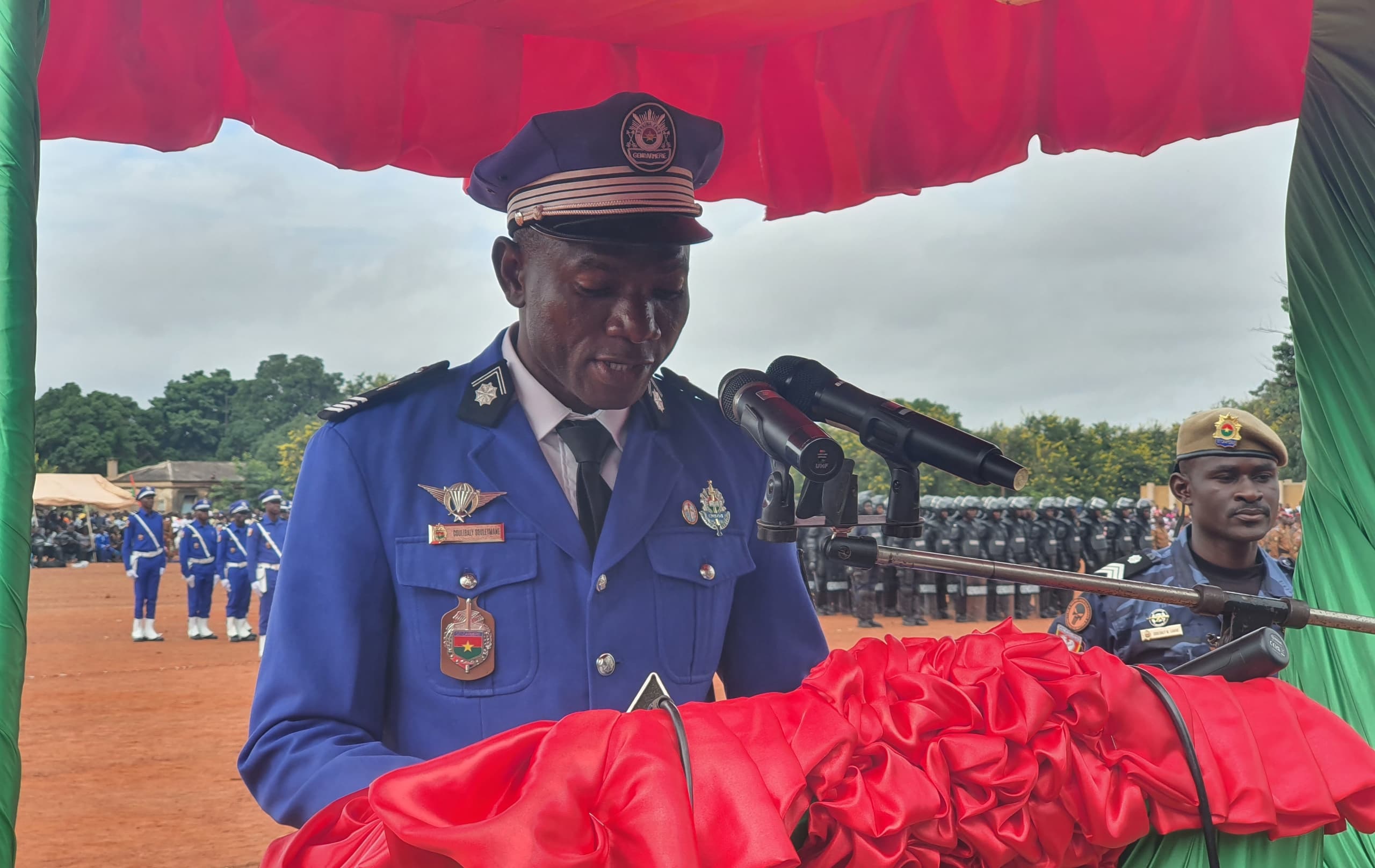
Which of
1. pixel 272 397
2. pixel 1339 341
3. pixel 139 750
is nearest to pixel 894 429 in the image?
pixel 1339 341

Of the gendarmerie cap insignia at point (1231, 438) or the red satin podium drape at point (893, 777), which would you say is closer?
the red satin podium drape at point (893, 777)

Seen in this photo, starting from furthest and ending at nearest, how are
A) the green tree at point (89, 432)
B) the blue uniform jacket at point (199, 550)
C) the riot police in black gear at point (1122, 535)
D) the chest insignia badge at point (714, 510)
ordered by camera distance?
the green tree at point (89, 432)
the riot police in black gear at point (1122, 535)
the blue uniform jacket at point (199, 550)
the chest insignia badge at point (714, 510)

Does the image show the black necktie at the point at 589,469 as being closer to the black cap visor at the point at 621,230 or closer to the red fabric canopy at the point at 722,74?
the black cap visor at the point at 621,230

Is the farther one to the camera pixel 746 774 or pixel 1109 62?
pixel 1109 62

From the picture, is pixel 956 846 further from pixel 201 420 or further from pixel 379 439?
pixel 201 420

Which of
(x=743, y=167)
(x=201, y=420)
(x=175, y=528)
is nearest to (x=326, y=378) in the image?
(x=201, y=420)

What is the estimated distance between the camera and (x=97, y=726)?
31.4ft

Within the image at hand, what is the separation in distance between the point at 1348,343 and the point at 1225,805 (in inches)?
59.9

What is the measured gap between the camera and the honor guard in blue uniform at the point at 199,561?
15.0 meters

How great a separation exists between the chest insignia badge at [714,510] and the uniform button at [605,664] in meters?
0.33

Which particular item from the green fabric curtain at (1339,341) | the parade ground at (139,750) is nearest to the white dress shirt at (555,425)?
the green fabric curtain at (1339,341)

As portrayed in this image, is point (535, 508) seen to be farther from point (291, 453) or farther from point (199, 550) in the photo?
point (291, 453)

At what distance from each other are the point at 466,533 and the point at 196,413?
67.0 m

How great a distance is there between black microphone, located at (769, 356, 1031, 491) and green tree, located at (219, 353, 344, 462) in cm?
6055
